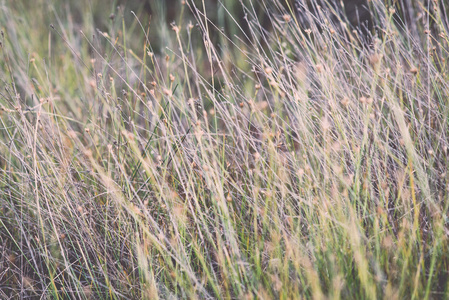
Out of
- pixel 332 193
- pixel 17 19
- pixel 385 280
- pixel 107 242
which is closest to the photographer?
pixel 385 280

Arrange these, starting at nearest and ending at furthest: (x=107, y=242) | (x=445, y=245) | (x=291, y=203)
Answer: (x=445, y=245), (x=291, y=203), (x=107, y=242)

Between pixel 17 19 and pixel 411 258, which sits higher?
pixel 17 19

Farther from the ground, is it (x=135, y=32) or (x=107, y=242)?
(x=135, y=32)

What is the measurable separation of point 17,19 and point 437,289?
3.48 metres

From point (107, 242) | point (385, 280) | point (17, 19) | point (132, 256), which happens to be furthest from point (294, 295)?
point (17, 19)

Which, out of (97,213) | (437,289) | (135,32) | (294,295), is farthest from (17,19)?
(437,289)

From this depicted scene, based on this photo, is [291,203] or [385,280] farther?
[291,203]

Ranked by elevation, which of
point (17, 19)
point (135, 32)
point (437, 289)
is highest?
point (17, 19)

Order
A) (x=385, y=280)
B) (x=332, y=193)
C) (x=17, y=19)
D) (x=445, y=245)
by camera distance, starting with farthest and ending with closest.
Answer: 1. (x=17, y=19)
2. (x=332, y=193)
3. (x=445, y=245)
4. (x=385, y=280)

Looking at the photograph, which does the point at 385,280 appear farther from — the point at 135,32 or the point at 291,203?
the point at 135,32

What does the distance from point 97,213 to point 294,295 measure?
0.84 metres

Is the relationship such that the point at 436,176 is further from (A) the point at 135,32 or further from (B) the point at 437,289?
(A) the point at 135,32

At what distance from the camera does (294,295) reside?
1155 mm

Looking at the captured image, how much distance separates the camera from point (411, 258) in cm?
120
